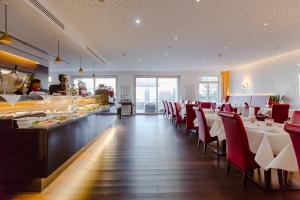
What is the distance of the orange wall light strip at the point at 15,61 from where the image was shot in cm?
589

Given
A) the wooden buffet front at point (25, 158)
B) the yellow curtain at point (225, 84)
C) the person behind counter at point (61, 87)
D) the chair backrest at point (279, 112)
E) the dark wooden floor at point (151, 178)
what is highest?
the yellow curtain at point (225, 84)

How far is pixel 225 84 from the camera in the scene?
1438 cm

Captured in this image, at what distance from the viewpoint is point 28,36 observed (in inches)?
220

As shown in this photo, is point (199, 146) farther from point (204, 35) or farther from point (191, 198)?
point (204, 35)

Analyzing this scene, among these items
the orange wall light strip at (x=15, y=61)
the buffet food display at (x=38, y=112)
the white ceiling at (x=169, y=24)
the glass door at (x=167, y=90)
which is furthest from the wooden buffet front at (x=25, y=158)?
the glass door at (x=167, y=90)

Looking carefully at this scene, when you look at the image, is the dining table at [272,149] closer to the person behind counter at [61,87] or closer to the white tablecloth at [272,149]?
the white tablecloth at [272,149]

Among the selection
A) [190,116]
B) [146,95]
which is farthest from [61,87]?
[146,95]

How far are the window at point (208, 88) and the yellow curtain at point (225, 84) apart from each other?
0.62 meters

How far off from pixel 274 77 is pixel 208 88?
5.46m

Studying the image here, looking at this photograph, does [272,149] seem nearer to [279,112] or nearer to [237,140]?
[237,140]

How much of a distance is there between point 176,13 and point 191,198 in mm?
3819

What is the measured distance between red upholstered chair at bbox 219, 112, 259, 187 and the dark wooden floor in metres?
0.29

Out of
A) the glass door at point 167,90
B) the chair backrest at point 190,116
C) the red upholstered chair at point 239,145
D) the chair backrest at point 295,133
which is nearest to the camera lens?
the chair backrest at point 295,133

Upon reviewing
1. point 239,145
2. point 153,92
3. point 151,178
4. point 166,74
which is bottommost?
point 151,178
